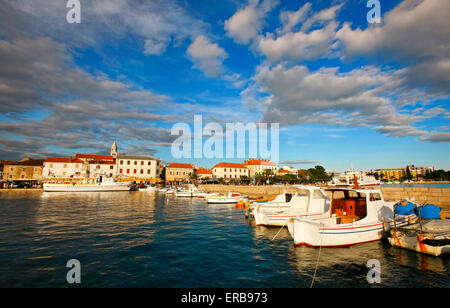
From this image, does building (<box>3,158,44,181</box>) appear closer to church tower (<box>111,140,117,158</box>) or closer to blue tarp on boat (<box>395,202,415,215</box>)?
church tower (<box>111,140,117,158</box>)

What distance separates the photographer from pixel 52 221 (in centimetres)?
2062

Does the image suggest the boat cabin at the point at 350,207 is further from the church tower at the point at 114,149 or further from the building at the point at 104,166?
the church tower at the point at 114,149

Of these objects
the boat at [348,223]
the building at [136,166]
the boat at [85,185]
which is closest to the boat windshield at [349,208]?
the boat at [348,223]

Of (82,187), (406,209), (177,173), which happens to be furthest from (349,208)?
(177,173)

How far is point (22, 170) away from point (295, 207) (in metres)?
109

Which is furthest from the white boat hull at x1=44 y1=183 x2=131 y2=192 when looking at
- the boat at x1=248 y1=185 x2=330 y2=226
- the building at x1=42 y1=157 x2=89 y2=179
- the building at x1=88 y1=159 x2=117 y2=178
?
the boat at x1=248 y1=185 x2=330 y2=226

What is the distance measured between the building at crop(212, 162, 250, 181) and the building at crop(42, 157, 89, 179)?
63472 millimetres

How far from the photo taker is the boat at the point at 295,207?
17.1 meters

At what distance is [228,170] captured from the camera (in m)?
124

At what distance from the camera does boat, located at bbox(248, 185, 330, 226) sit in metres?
17.1

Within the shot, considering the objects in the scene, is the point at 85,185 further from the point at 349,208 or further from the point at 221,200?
the point at 349,208

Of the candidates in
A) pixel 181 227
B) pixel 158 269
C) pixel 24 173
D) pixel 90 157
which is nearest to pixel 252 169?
pixel 90 157

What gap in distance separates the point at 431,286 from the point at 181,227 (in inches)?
646
